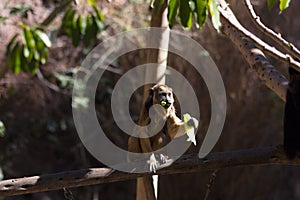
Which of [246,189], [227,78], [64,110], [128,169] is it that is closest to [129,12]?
[227,78]

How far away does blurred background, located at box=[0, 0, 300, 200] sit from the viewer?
221 inches

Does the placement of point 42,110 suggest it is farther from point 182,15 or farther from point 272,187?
point 182,15

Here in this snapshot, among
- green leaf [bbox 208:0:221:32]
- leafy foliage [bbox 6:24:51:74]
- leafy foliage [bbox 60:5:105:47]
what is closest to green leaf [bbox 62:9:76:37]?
leafy foliage [bbox 60:5:105:47]

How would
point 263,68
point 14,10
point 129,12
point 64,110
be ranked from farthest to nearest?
point 64,110
point 129,12
point 14,10
point 263,68

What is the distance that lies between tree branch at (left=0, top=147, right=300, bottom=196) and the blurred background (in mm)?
2486

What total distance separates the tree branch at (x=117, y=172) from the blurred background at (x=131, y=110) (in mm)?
2486

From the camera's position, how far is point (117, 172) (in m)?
2.69

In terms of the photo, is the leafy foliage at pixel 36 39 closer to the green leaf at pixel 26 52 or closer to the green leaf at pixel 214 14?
the green leaf at pixel 26 52

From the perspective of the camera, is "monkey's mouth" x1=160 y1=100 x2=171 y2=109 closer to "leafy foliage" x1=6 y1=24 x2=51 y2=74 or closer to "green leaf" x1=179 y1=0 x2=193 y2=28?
"green leaf" x1=179 y1=0 x2=193 y2=28

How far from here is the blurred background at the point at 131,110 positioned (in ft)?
18.4

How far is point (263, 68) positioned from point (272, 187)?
3991mm

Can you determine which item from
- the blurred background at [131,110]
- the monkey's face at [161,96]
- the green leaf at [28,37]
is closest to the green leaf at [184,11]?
the monkey's face at [161,96]

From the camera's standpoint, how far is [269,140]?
600 centimetres

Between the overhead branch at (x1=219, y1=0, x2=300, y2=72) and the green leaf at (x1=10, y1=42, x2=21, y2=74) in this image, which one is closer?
the overhead branch at (x1=219, y1=0, x2=300, y2=72)
